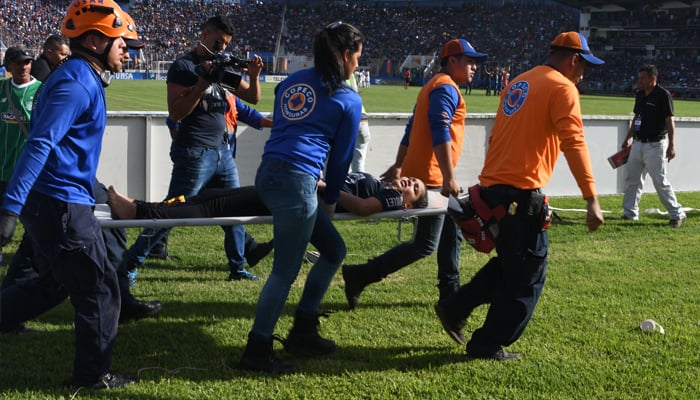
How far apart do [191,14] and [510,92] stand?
2436 inches

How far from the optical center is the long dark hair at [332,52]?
409cm

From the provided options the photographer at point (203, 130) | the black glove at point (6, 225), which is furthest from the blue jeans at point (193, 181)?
the black glove at point (6, 225)

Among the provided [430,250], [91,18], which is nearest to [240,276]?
[430,250]

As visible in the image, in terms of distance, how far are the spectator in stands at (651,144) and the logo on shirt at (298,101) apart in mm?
6704

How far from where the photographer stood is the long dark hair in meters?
4.09

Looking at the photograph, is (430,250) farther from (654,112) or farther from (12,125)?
(654,112)

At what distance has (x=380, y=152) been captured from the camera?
36.2 ft

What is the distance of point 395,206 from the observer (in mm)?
5145

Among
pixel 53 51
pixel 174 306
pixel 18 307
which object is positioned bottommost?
pixel 174 306

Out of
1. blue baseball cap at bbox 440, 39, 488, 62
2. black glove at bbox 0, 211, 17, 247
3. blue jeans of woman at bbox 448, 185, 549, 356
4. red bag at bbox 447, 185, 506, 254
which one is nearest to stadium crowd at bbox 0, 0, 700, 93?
blue baseball cap at bbox 440, 39, 488, 62

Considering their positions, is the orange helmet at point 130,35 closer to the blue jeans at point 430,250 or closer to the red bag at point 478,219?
the red bag at point 478,219

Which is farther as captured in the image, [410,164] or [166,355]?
[410,164]

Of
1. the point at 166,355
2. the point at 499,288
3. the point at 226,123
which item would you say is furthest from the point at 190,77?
the point at 499,288

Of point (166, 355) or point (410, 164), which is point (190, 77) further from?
point (166, 355)
